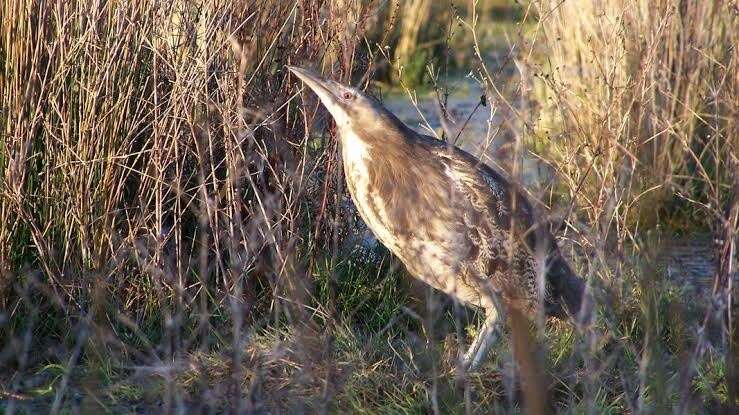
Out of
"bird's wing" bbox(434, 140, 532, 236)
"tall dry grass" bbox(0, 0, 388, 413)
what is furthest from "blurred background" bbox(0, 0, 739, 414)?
"bird's wing" bbox(434, 140, 532, 236)

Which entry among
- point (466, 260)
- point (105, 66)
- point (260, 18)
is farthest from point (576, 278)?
point (105, 66)

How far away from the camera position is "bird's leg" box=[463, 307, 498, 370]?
14.4ft

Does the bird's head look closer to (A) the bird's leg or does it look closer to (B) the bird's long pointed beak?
(B) the bird's long pointed beak

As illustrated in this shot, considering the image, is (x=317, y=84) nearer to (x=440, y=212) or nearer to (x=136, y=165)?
(x=440, y=212)

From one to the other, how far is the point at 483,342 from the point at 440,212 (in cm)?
49

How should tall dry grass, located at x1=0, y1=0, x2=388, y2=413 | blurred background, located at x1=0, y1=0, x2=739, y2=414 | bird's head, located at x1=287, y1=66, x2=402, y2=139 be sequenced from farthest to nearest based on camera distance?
bird's head, located at x1=287, y1=66, x2=402, y2=139, tall dry grass, located at x1=0, y1=0, x2=388, y2=413, blurred background, located at x1=0, y1=0, x2=739, y2=414

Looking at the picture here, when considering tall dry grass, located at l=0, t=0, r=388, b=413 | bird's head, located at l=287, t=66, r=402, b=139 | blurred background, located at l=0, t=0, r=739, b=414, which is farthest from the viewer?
bird's head, located at l=287, t=66, r=402, b=139

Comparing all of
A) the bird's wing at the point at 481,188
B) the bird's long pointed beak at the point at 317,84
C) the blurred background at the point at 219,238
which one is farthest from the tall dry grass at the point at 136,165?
the bird's wing at the point at 481,188

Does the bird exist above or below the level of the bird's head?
below

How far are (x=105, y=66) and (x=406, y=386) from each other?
154 cm

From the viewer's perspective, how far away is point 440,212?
452 cm

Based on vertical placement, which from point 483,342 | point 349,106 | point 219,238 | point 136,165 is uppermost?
point 349,106

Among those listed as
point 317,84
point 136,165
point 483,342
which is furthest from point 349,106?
point 483,342

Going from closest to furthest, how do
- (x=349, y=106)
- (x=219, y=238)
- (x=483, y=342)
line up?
1. (x=483, y=342)
2. (x=349, y=106)
3. (x=219, y=238)
